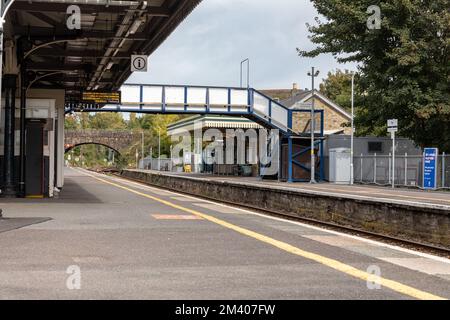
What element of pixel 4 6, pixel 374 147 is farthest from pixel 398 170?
pixel 4 6

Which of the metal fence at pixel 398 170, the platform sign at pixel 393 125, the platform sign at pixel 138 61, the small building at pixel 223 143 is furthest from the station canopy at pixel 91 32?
the small building at pixel 223 143

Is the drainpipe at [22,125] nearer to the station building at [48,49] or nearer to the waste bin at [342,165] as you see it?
the station building at [48,49]

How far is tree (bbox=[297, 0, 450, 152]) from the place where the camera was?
129 ft

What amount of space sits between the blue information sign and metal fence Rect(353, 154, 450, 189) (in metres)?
0.71

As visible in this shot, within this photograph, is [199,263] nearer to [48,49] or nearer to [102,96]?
[48,49]

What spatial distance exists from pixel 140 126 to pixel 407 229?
144 m

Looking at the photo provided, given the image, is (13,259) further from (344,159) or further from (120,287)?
(344,159)

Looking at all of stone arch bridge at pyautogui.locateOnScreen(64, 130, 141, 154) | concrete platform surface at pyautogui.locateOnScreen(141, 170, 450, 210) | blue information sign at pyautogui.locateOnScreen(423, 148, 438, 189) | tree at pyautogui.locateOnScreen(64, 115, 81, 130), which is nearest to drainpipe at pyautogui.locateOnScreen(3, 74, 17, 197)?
concrete platform surface at pyautogui.locateOnScreen(141, 170, 450, 210)

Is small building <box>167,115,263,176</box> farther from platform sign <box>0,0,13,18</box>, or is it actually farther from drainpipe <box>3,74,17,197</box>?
platform sign <box>0,0,13,18</box>

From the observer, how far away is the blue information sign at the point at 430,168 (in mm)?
36188

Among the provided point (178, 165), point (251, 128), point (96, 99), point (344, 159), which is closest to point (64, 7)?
point (96, 99)

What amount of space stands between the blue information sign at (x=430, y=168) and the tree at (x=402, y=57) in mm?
3338

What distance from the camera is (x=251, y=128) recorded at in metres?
66.1

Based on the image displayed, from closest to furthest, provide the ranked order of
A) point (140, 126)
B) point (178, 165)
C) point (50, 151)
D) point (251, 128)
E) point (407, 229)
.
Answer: point (407, 229) → point (50, 151) → point (251, 128) → point (178, 165) → point (140, 126)
